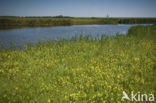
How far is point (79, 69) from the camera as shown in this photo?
713cm

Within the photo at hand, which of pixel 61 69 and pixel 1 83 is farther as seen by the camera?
pixel 61 69

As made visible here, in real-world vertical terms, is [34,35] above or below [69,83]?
above

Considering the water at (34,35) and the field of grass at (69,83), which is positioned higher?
the water at (34,35)

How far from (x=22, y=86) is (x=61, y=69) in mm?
2112

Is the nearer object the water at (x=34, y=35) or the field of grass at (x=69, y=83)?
the field of grass at (x=69, y=83)

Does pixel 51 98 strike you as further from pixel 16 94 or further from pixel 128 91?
pixel 128 91

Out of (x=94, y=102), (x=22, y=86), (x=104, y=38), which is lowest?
(x=94, y=102)

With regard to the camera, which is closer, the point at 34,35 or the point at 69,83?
the point at 69,83

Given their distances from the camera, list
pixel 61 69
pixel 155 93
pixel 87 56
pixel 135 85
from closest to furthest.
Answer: pixel 155 93 → pixel 135 85 → pixel 61 69 → pixel 87 56

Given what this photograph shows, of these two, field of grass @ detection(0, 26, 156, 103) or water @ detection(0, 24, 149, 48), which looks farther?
water @ detection(0, 24, 149, 48)

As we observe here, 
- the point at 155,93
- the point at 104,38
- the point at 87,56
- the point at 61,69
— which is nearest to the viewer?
the point at 155,93

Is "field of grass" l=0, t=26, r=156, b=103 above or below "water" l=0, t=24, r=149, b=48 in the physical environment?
below

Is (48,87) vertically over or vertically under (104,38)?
under

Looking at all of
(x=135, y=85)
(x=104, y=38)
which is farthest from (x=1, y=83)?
(x=104, y=38)
